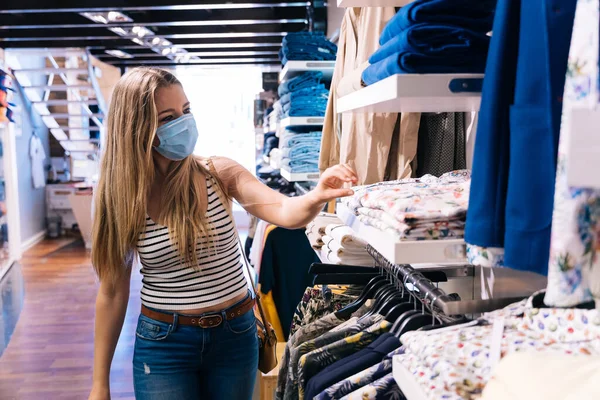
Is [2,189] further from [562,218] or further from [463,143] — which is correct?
[562,218]

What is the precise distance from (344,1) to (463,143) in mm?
602

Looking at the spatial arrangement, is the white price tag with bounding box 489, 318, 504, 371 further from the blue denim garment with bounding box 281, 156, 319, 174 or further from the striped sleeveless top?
the blue denim garment with bounding box 281, 156, 319, 174

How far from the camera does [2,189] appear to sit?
7113 millimetres

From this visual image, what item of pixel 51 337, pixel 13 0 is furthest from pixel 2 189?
pixel 51 337

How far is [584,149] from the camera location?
63 centimetres

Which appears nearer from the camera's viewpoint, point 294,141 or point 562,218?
point 562,218

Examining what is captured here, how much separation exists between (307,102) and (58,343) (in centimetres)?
274

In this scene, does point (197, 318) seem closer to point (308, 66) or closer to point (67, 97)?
point (308, 66)

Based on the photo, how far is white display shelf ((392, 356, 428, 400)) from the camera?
1.04 m

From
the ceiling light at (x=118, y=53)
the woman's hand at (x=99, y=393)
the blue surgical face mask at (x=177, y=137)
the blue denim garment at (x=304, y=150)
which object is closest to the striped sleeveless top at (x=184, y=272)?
the blue surgical face mask at (x=177, y=137)

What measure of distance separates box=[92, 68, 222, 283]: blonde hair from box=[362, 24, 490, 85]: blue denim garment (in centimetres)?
87

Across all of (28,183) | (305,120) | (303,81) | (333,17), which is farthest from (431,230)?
(28,183)

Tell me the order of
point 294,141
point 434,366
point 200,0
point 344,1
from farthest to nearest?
point 200,0
point 294,141
point 344,1
point 434,366

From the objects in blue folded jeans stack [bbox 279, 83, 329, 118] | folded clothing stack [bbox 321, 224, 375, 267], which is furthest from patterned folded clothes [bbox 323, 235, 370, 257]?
blue folded jeans stack [bbox 279, 83, 329, 118]
